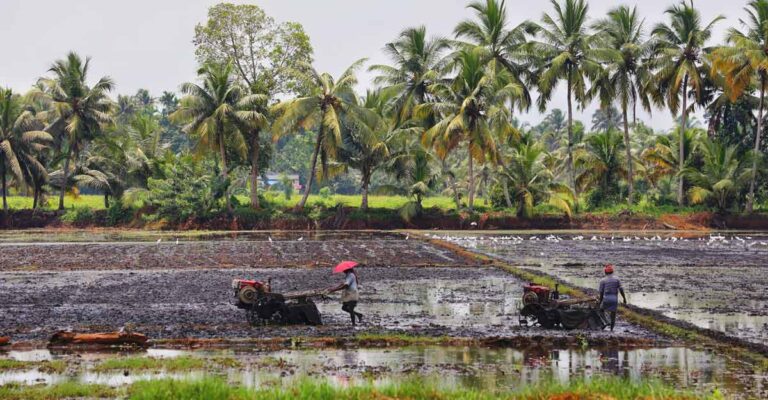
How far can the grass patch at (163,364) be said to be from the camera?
13.1 metres

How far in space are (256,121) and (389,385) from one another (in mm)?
45298

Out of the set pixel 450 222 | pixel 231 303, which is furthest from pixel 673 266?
pixel 450 222

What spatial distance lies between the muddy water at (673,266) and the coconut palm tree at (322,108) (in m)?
10.4

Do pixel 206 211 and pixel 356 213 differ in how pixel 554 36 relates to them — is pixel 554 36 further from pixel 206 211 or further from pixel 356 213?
pixel 206 211

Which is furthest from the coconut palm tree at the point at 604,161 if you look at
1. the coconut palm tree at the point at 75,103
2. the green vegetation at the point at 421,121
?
the coconut palm tree at the point at 75,103

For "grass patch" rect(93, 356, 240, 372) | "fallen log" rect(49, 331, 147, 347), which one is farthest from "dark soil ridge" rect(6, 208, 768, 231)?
"grass patch" rect(93, 356, 240, 372)

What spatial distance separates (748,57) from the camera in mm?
52281

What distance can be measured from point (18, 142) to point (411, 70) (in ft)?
82.1

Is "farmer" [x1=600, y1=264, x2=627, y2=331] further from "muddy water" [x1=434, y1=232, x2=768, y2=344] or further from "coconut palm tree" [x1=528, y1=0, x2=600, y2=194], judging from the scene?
"coconut palm tree" [x1=528, y1=0, x2=600, y2=194]

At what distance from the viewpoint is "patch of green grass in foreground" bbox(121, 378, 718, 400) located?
34.6 feet

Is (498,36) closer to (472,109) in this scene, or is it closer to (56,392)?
(472,109)

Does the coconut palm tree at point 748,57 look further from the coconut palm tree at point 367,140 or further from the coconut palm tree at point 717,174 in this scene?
the coconut palm tree at point 367,140

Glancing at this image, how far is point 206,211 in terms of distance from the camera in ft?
180

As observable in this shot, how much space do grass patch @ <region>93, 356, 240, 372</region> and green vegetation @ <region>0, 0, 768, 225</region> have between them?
132ft
